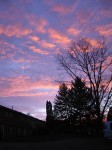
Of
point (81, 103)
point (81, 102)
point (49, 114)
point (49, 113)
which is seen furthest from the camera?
point (49, 113)

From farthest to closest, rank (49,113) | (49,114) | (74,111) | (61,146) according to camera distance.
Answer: (49,113) < (49,114) < (74,111) < (61,146)

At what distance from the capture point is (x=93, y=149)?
2148 centimetres

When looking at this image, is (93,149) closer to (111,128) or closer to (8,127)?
(111,128)

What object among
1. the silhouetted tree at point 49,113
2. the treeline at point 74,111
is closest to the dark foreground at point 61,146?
the treeline at point 74,111

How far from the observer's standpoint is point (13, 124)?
5744 centimetres

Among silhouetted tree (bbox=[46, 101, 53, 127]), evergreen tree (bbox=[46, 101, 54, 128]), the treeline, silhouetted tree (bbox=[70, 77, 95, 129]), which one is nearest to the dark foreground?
the treeline

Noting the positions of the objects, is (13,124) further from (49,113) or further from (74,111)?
A: (49,113)

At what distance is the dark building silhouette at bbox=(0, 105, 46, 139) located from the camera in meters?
52.1

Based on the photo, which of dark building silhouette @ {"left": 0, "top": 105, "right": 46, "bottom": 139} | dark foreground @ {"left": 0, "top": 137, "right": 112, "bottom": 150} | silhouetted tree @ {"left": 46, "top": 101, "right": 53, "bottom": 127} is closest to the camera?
dark foreground @ {"left": 0, "top": 137, "right": 112, "bottom": 150}

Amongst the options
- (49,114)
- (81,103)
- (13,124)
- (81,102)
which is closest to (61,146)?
(13,124)

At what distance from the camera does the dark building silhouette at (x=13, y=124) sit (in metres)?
52.1

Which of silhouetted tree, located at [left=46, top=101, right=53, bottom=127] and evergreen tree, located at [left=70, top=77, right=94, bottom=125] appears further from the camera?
silhouetted tree, located at [left=46, top=101, right=53, bottom=127]

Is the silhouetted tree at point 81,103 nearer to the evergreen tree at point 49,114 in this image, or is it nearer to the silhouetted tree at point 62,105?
the silhouetted tree at point 62,105

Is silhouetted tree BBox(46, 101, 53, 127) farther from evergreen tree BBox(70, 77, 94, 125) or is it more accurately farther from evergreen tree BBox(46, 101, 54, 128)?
evergreen tree BBox(70, 77, 94, 125)
